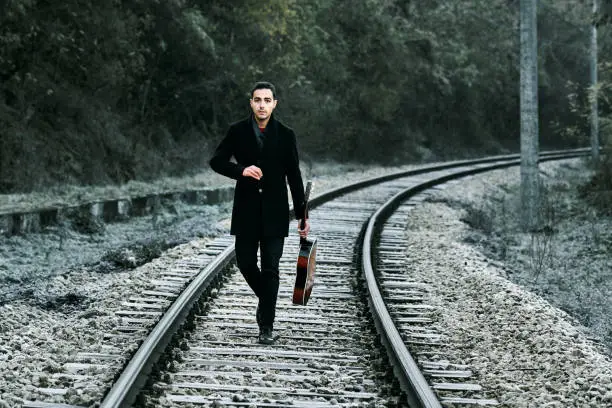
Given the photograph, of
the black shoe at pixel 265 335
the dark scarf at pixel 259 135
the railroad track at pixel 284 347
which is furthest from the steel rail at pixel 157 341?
the dark scarf at pixel 259 135

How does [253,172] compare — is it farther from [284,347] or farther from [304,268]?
[284,347]

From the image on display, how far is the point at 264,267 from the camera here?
677 cm

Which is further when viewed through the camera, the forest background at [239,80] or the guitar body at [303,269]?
the forest background at [239,80]

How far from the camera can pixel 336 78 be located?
32719 mm

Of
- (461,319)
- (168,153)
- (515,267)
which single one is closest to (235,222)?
(461,319)

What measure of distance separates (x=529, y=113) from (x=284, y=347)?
10.6m

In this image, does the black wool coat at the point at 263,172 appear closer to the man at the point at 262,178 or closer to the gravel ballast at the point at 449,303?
the man at the point at 262,178

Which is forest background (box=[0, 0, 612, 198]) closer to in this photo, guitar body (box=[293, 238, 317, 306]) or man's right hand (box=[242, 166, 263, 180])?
guitar body (box=[293, 238, 317, 306])

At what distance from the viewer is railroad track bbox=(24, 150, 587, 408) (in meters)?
5.40

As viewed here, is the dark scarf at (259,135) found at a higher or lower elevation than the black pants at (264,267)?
higher

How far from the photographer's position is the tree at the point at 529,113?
15648mm

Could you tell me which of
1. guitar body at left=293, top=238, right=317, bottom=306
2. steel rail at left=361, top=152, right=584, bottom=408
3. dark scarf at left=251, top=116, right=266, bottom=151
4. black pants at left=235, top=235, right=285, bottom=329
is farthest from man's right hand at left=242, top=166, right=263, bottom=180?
steel rail at left=361, top=152, right=584, bottom=408

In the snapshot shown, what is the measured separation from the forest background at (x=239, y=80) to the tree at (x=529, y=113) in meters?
3.39

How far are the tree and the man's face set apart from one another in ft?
33.9
